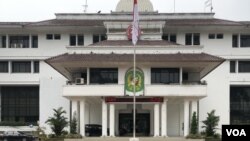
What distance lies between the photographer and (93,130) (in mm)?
53750

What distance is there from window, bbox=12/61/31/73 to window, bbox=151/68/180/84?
2511 cm

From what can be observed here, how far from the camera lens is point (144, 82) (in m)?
48.6

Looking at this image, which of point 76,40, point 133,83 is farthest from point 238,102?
point 133,83

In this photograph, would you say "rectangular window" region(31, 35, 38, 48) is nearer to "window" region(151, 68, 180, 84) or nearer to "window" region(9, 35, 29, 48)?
"window" region(9, 35, 29, 48)

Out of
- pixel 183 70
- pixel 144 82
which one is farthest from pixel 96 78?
pixel 183 70

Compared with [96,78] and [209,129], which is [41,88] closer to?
[96,78]

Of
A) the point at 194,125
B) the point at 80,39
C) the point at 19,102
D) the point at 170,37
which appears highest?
the point at 170,37

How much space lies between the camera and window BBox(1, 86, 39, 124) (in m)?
71.4

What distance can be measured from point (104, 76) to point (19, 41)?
78.0 feet

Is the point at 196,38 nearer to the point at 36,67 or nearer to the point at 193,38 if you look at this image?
the point at 193,38

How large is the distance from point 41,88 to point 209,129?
26.7m

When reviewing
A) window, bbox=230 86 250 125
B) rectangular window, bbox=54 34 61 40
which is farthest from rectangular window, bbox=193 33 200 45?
rectangular window, bbox=54 34 61 40

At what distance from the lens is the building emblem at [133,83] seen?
4781 cm

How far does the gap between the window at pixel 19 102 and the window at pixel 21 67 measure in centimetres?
296
